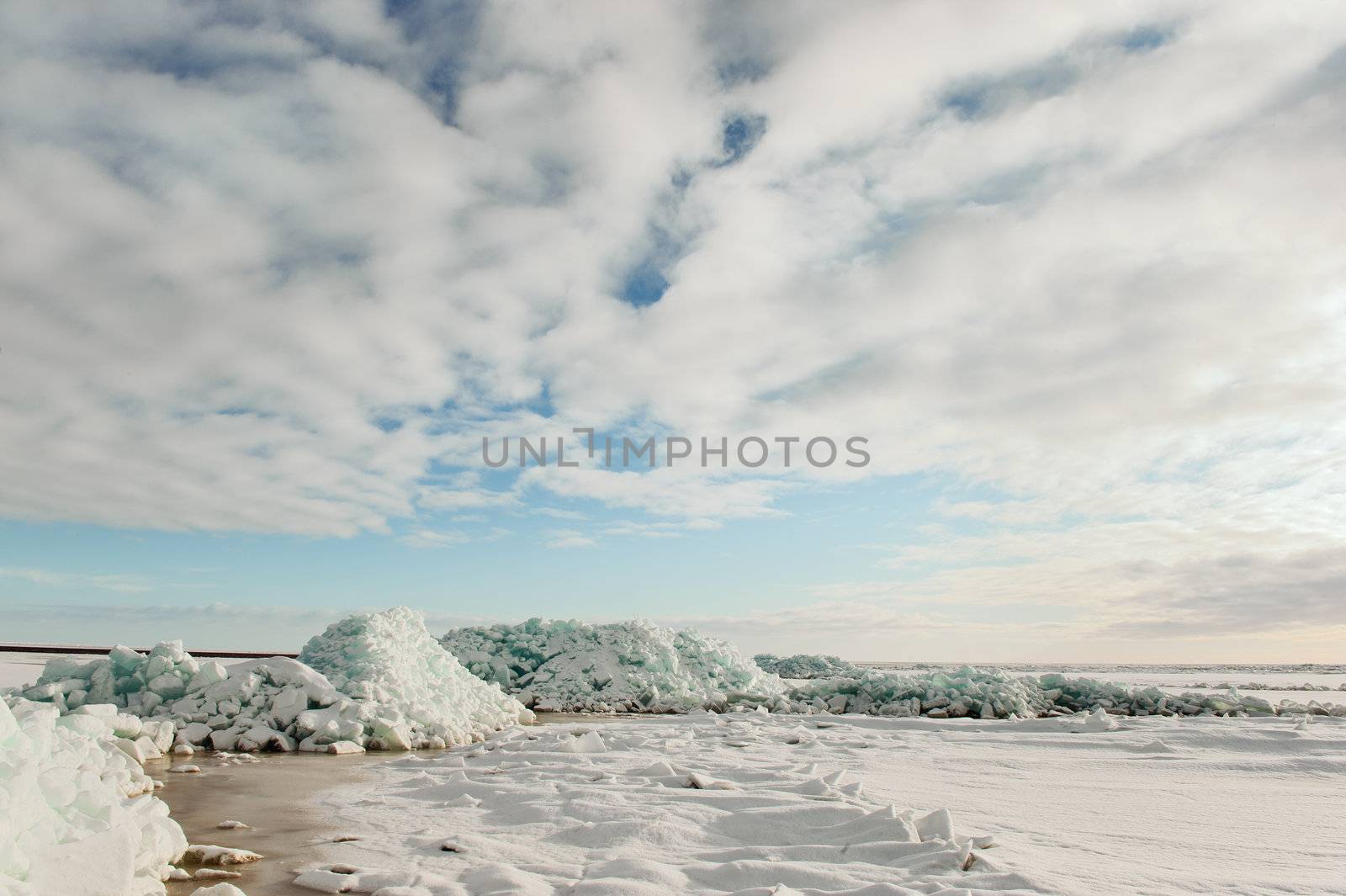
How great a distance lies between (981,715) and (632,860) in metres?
7.60

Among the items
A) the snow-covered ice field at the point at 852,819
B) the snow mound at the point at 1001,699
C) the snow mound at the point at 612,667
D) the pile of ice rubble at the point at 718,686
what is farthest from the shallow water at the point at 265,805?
the snow mound at the point at 1001,699

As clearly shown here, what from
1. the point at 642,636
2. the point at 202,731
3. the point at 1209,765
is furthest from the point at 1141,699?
the point at 202,731

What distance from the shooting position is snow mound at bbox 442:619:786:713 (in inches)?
427

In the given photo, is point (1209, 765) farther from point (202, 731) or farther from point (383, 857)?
point (202, 731)

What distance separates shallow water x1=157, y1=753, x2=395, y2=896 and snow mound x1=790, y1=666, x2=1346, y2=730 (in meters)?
5.92

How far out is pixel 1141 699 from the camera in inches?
376

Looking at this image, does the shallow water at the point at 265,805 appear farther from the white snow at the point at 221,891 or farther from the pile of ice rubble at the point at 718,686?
the pile of ice rubble at the point at 718,686

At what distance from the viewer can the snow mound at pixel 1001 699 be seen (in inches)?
356

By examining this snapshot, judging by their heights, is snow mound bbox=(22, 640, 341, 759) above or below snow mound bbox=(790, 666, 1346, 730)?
above

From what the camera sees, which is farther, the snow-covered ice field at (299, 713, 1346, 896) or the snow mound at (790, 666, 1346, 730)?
the snow mound at (790, 666, 1346, 730)

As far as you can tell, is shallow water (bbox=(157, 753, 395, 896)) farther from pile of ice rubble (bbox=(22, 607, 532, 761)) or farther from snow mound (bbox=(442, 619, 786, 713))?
snow mound (bbox=(442, 619, 786, 713))

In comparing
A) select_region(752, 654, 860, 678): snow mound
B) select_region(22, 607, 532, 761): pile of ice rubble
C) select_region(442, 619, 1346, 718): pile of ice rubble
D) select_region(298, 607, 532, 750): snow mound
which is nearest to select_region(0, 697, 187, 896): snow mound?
select_region(22, 607, 532, 761): pile of ice rubble

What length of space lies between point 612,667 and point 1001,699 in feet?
18.0

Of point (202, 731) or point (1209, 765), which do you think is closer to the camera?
point (1209, 765)
